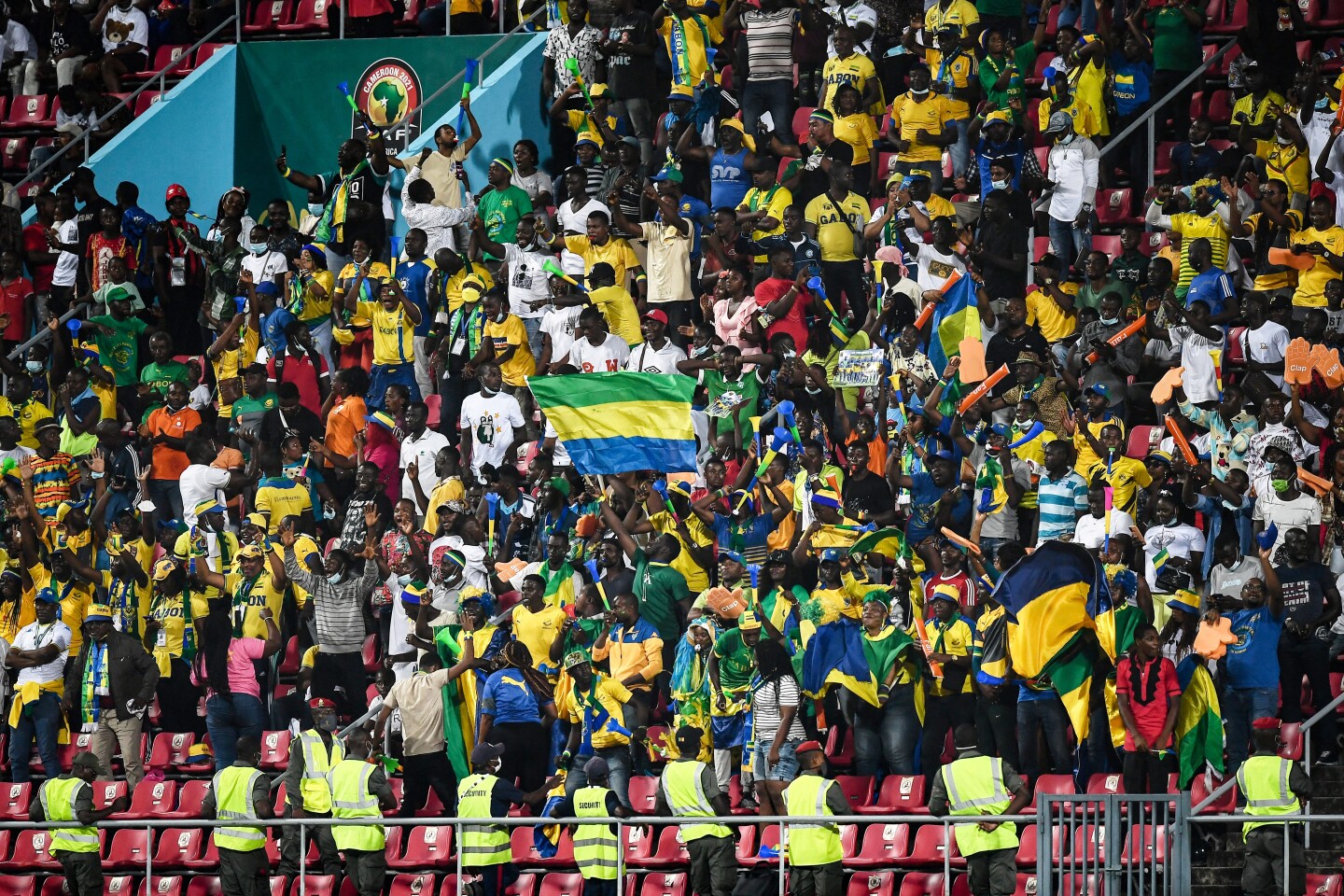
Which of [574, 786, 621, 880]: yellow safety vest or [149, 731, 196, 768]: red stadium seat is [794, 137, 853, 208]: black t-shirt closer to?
[574, 786, 621, 880]: yellow safety vest

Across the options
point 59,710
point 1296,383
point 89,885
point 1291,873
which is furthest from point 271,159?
point 1291,873

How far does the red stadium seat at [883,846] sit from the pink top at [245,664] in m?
4.93

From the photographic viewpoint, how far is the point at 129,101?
25.5m

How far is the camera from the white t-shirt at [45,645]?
64.2 feet

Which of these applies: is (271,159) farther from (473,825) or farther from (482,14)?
(473,825)

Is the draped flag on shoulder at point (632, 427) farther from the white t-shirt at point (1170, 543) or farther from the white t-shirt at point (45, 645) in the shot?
the white t-shirt at point (45, 645)

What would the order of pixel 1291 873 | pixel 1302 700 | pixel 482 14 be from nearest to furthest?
pixel 1291 873 < pixel 1302 700 < pixel 482 14

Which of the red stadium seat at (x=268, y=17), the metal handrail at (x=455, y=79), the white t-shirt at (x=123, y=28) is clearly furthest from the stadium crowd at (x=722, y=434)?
the white t-shirt at (x=123, y=28)

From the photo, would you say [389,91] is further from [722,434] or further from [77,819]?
[77,819]

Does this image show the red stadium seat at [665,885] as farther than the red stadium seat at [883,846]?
Yes

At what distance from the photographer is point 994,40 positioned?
67.6 feet

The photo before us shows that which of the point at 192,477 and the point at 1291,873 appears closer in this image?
the point at 1291,873

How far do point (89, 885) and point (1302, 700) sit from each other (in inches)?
346

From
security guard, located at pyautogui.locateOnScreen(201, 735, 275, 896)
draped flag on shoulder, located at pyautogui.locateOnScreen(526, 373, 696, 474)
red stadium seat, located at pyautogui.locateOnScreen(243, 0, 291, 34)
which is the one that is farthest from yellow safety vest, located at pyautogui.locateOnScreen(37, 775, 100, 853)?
red stadium seat, located at pyautogui.locateOnScreen(243, 0, 291, 34)
